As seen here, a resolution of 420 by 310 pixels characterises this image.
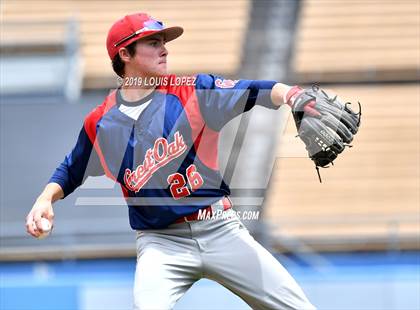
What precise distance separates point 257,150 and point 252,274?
15.3 ft

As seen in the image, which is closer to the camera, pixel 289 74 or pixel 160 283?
pixel 160 283

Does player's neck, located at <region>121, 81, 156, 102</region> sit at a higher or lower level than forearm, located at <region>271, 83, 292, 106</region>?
higher

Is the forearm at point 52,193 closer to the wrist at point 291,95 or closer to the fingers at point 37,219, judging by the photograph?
the fingers at point 37,219

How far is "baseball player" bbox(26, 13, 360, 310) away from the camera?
10.1 feet

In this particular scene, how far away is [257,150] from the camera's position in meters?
7.71

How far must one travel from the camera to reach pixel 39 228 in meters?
3.03

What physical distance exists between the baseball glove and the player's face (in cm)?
56

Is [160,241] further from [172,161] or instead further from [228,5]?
[228,5]

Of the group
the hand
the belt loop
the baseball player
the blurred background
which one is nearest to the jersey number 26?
the baseball player

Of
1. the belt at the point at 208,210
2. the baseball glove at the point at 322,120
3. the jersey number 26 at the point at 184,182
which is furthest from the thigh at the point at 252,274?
the baseball glove at the point at 322,120

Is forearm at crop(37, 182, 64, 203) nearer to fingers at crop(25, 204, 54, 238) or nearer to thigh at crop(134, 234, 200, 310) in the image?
fingers at crop(25, 204, 54, 238)

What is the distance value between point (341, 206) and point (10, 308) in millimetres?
3418

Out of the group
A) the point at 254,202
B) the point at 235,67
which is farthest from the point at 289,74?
the point at 254,202

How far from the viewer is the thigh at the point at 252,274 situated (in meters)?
3.05
